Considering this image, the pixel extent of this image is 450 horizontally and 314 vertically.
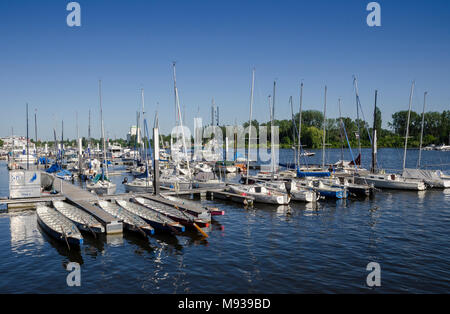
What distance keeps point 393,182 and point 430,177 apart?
19.3ft

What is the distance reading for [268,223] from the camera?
2914cm

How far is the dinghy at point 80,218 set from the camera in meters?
23.3

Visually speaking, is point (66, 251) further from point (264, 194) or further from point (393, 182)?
point (393, 182)

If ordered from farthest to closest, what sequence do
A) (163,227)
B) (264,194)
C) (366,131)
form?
(366,131), (264,194), (163,227)

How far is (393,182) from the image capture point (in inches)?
1839

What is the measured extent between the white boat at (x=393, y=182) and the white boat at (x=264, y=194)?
50.9 feet

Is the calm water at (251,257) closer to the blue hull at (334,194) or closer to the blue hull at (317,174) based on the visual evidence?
the blue hull at (334,194)

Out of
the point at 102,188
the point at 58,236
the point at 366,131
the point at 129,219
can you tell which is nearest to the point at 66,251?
the point at 58,236

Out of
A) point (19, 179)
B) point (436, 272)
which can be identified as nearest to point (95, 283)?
point (436, 272)

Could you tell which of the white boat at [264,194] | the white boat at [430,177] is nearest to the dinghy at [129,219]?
the white boat at [264,194]

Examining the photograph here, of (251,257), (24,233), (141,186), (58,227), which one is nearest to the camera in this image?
(251,257)

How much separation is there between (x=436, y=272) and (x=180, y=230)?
15645 mm

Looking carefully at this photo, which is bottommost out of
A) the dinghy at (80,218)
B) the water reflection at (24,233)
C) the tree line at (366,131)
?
the water reflection at (24,233)
